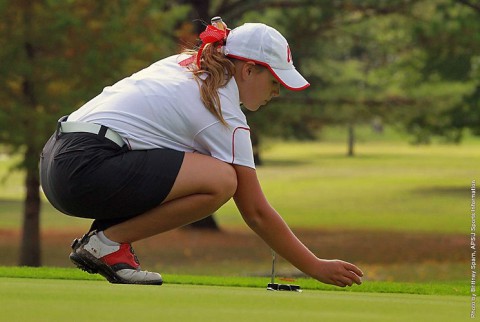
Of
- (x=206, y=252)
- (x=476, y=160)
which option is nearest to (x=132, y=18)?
(x=206, y=252)

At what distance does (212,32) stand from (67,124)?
77cm

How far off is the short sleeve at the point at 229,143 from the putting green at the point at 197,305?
0.58 metres

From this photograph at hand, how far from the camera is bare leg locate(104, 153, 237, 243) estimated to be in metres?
4.92

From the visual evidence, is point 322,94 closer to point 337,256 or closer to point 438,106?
point 438,106

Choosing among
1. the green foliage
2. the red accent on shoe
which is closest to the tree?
the green foliage

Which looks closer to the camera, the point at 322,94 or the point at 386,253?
the point at 386,253

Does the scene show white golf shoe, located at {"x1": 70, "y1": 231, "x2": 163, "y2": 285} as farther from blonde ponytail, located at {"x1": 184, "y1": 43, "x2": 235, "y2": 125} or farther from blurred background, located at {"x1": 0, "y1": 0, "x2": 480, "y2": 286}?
blurred background, located at {"x1": 0, "y1": 0, "x2": 480, "y2": 286}

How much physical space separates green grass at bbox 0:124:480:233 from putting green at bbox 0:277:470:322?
49.3ft

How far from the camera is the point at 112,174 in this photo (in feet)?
16.4

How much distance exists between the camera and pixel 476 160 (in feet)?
170

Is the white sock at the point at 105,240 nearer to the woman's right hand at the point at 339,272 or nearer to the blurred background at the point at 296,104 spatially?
the woman's right hand at the point at 339,272

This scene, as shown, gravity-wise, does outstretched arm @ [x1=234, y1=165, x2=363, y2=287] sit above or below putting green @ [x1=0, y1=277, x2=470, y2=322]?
above

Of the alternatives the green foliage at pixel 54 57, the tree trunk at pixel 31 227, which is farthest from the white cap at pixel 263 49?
the tree trunk at pixel 31 227

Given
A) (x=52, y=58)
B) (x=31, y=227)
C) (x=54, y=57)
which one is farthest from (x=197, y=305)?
(x=31, y=227)
